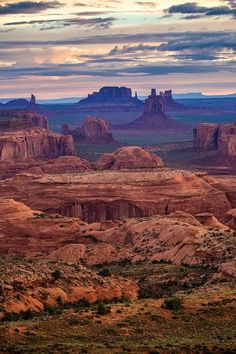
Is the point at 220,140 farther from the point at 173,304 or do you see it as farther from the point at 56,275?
the point at 173,304

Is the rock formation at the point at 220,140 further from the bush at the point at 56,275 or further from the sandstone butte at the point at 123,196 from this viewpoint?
the bush at the point at 56,275

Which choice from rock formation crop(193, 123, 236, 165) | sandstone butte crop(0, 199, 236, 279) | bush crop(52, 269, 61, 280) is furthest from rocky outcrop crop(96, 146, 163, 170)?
bush crop(52, 269, 61, 280)

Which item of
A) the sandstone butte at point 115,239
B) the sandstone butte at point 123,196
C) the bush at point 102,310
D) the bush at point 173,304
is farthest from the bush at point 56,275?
the sandstone butte at point 123,196

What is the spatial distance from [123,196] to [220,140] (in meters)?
85.0

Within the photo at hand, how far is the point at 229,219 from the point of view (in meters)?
91.7

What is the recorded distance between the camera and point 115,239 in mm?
73562

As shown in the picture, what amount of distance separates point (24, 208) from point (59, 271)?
36.1 m

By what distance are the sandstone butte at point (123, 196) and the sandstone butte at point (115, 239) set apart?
53.9 feet

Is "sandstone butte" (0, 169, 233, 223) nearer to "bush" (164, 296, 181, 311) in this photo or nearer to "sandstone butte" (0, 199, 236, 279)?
"sandstone butte" (0, 199, 236, 279)

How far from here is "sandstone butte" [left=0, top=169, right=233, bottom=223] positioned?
99062 mm

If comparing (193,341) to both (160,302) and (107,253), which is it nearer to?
(160,302)

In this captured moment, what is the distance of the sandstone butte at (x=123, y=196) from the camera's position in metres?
99.1

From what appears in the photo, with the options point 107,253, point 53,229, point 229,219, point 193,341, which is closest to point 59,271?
point 193,341

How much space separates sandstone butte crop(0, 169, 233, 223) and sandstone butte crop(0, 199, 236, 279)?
16.4m
